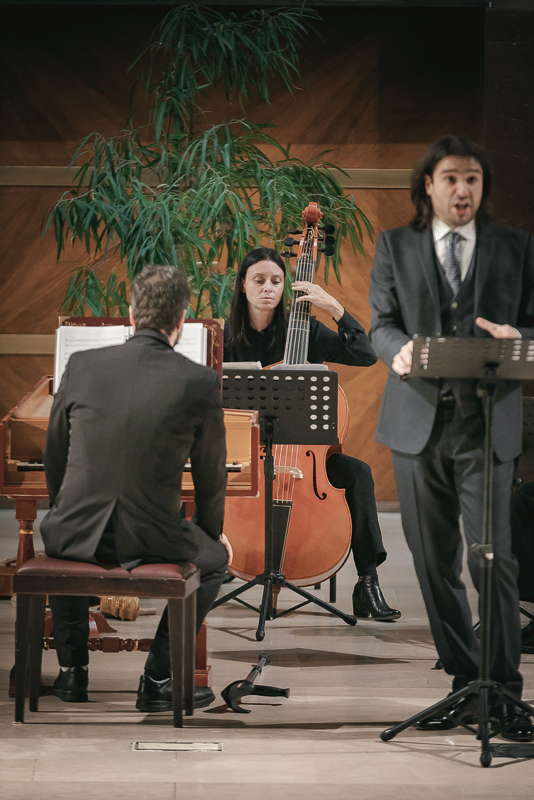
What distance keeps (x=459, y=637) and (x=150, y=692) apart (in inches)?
32.4

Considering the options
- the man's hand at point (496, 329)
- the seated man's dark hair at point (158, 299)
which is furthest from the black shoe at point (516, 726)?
the seated man's dark hair at point (158, 299)

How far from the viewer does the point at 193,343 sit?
3.27 metres

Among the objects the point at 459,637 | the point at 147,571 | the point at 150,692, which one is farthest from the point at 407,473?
the point at 150,692

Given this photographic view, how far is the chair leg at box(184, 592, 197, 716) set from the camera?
2.92 metres

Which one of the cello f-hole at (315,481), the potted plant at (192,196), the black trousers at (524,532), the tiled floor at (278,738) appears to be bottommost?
the tiled floor at (278,738)

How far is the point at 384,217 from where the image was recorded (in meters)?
6.64

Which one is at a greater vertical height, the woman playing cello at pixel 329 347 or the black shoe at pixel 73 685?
the woman playing cello at pixel 329 347

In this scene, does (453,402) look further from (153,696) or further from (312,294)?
(312,294)

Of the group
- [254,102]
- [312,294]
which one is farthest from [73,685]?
[254,102]

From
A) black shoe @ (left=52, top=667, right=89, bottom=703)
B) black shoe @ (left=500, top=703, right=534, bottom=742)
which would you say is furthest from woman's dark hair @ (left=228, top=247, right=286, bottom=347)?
black shoe @ (left=500, top=703, right=534, bottom=742)

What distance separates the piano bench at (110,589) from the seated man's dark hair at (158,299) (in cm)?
60

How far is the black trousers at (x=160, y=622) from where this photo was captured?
3.00 meters

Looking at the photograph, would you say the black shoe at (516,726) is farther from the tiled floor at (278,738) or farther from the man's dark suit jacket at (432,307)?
the man's dark suit jacket at (432,307)

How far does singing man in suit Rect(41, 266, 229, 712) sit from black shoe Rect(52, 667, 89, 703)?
47 cm
